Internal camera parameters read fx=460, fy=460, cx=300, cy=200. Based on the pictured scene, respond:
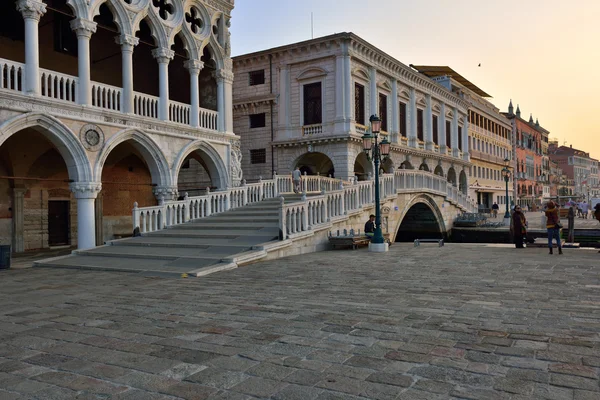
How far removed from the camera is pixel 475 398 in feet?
10.2

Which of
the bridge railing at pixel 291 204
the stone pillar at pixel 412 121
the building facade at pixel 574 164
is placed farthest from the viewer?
the building facade at pixel 574 164

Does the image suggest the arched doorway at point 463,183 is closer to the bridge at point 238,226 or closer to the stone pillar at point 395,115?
the stone pillar at point 395,115

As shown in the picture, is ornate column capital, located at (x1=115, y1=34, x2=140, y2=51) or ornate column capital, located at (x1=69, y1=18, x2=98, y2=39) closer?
ornate column capital, located at (x1=69, y1=18, x2=98, y2=39)

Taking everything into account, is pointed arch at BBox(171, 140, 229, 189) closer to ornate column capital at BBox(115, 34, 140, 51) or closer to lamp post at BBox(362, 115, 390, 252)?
ornate column capital at BBox(115, 34, 140, 51)

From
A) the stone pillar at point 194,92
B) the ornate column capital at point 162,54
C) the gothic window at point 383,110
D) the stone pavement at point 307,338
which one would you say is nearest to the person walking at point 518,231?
the stone pavement at point 307,338

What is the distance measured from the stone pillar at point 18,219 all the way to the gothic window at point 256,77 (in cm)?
1557

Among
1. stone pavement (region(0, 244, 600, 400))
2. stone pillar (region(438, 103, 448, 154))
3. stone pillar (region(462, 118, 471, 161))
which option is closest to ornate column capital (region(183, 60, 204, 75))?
stone pavement (region(0, 244, 600, 400))

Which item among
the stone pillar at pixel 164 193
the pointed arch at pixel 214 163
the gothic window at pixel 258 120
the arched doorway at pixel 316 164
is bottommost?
the stone pillar at pixel 164 193

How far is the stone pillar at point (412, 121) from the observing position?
3236 cm

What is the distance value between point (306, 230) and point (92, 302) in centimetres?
727

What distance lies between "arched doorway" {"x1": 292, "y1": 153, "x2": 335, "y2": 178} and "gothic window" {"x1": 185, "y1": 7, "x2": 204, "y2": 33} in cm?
1120

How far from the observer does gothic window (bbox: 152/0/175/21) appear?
17.0 metres

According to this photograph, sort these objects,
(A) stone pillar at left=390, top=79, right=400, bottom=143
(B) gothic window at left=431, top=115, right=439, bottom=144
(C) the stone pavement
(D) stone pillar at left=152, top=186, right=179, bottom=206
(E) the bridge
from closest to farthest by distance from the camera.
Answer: (C) the stone pavement
(E) the bridge
(D) stone pillar at left=152, top=186, right=179, bottom=206
(A) stone pillar at left=390, top=79, right=400, bottom=143
(B) gothic window at left=431, top=115, right=439, bottom=144

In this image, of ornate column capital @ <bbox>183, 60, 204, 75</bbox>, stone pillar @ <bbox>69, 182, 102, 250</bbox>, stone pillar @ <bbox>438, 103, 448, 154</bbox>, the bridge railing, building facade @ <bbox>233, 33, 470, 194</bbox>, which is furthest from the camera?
stone pillar @ <bbox>438, 103, 448, 154</bbox>
